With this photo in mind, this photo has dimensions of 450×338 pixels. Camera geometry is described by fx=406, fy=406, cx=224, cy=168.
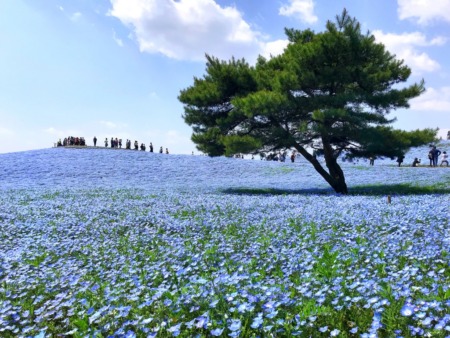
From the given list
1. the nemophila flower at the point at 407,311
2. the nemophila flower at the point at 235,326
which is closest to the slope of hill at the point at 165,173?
the nemophila flower at the point at 235,326

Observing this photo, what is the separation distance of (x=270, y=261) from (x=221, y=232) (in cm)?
277

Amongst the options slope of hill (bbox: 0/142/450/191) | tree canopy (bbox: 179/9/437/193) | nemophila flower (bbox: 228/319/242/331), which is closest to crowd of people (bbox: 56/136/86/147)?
slope of hill (bbox: 0/142/450/191)

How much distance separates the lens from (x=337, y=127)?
779 inches

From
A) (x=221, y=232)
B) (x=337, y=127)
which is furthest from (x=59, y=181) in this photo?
(x=221, y=232)

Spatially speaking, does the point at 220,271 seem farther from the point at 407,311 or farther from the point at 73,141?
the point at 73,141

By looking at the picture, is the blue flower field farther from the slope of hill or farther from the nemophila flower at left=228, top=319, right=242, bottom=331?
the slope of hill

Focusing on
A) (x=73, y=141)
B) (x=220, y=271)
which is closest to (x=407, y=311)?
(x=220, y=271)

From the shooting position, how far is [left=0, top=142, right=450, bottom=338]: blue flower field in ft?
12.7

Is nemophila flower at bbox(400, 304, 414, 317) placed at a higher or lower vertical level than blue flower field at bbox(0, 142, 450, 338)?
higher

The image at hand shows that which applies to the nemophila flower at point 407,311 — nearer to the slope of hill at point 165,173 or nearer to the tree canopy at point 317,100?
the tree canopy at point 317,100

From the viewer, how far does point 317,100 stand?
19.5 meters

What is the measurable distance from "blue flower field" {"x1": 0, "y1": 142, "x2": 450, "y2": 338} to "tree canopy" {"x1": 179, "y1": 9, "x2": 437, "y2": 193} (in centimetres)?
726

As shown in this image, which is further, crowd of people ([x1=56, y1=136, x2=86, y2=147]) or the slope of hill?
crowd of people ([x1=56, y1=136, x2=86, y2=147])

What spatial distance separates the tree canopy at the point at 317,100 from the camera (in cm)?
1930
